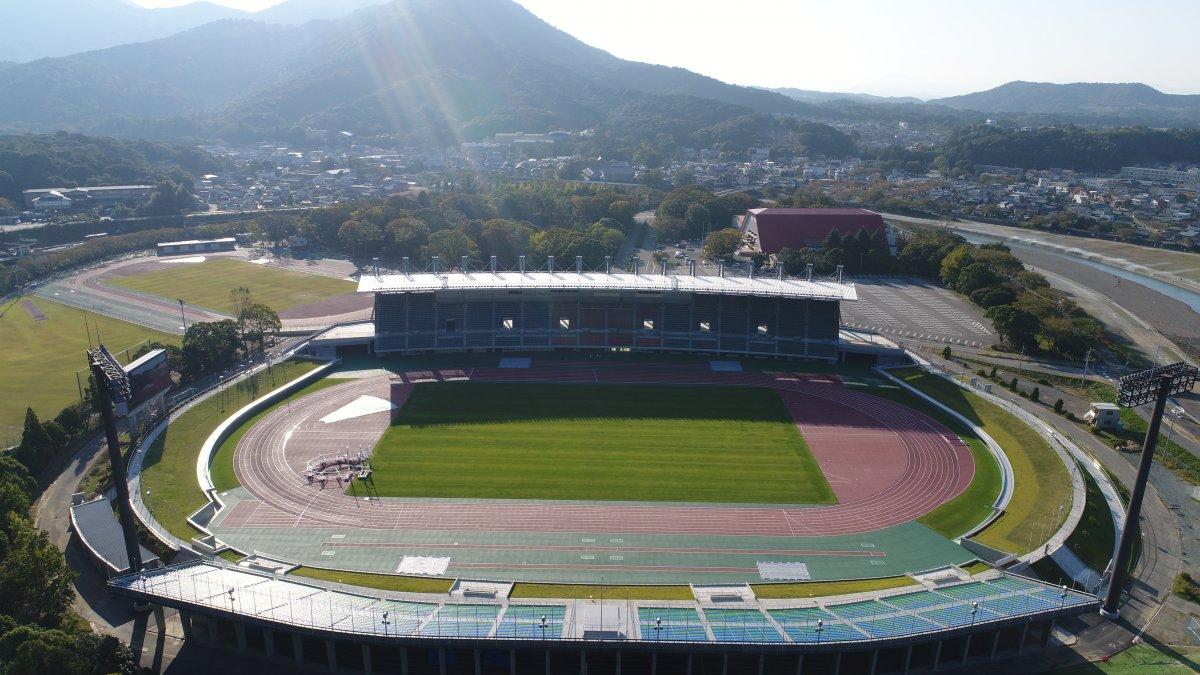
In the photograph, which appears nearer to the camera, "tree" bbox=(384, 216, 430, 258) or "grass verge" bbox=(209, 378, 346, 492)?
"grass verge" bbox=(209, 378, 346, 492)

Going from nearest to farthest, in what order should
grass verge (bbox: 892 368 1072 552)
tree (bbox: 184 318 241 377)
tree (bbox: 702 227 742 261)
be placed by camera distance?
grass verge (bbox: 892 368 1072 552)
tree (bbox: 184 318 241 377)
tree (bbox: 702 227 742 261)

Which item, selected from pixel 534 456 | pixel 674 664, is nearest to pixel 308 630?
pixel 674 664

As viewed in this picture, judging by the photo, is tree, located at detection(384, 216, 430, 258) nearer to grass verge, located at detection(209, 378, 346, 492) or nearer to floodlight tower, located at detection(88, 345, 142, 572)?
grass verge, located at detection(209, 378, 346, 492)

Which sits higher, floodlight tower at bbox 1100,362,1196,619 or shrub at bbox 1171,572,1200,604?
floodlight tower at bbox 1100,362,1196,619

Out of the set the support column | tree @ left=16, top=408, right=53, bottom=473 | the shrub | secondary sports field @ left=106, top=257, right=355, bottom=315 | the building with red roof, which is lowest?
the support column

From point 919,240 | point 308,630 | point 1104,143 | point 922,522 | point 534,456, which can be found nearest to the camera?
point 308,630

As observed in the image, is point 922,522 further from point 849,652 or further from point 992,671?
point 849,652

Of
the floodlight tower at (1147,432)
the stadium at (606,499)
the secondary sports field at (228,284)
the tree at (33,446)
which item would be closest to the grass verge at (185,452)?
the stadium at (606,499)

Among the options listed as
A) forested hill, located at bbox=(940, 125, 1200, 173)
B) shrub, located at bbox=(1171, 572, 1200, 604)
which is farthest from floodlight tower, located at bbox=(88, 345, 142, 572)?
forested hill, located at bbox=(940, 125, 1200, 173)
